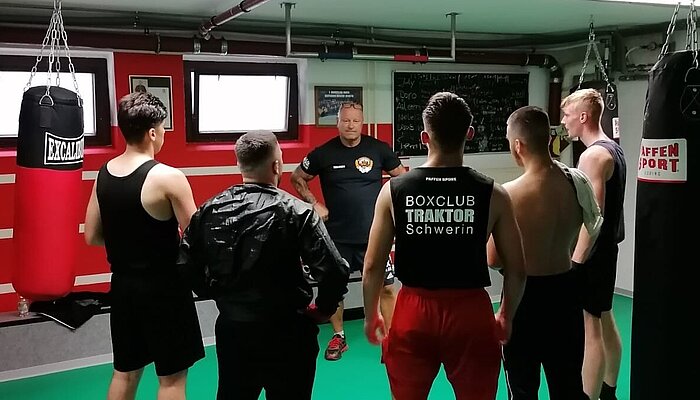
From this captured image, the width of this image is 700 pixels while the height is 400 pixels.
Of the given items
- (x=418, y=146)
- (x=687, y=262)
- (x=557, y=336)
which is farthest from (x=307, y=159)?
(x=687, y=262)

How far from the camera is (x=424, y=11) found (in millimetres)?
4969

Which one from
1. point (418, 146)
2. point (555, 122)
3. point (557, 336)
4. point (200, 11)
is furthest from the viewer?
point (555, 122)

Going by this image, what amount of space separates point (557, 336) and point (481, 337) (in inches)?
21.6

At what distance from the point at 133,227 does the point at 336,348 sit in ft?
7.61

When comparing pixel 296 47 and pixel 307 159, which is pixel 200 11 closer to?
pixel 296 47

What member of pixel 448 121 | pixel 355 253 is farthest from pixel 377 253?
pixel 355 253

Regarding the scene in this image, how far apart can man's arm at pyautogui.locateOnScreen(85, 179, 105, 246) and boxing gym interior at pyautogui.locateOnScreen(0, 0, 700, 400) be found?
27.7 inches

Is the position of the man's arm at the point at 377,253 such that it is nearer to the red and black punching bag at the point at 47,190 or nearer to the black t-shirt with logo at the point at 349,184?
the red and black punching bag at the point at 47,190

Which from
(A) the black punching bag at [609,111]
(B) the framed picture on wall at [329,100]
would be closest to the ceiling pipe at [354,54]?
(B) the framed picture on wall at [329,100]

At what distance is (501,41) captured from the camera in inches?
253

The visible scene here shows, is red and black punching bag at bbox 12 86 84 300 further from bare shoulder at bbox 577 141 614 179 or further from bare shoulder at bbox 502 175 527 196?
bare shoulder at bbox 577 141 614 179

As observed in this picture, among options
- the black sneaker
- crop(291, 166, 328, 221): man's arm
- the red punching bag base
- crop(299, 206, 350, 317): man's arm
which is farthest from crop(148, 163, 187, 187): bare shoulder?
the black sneaker

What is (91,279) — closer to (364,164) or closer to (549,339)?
(364,164)

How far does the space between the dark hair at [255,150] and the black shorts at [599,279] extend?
1871mm
